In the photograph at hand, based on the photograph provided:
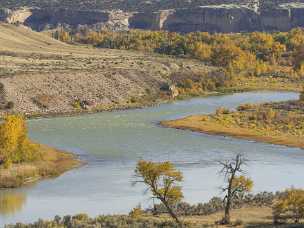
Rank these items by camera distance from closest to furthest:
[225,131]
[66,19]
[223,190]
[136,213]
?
[136,213] → [223,190] → [225,131] → [66,19]

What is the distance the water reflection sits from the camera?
142 ft

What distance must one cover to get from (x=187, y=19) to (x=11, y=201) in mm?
152090

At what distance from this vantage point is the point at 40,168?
176 ft

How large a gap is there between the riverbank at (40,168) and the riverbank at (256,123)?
16.0 m

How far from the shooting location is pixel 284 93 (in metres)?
99.9

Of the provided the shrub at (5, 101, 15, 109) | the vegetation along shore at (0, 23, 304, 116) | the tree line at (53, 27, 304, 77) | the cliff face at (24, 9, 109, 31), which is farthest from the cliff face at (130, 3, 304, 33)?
the shrub at (5, 101, 15, 109)

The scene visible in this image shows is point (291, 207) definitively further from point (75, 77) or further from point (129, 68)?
point (129, 68)

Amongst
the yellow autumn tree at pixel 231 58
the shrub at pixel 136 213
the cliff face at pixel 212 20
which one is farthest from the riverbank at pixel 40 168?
the cliff face at pixel 212 20

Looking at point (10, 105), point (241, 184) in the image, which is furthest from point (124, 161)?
point (10, 105)

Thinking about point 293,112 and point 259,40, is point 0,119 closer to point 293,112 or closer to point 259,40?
point 293,112

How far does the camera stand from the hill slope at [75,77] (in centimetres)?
8281

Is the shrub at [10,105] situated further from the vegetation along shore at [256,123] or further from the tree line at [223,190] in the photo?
the tree line at [223,190]

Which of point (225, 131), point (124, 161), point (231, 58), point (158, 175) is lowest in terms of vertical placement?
point (225, 131)

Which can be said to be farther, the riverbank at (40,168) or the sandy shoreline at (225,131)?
the sandy shoreline at (225,131)
